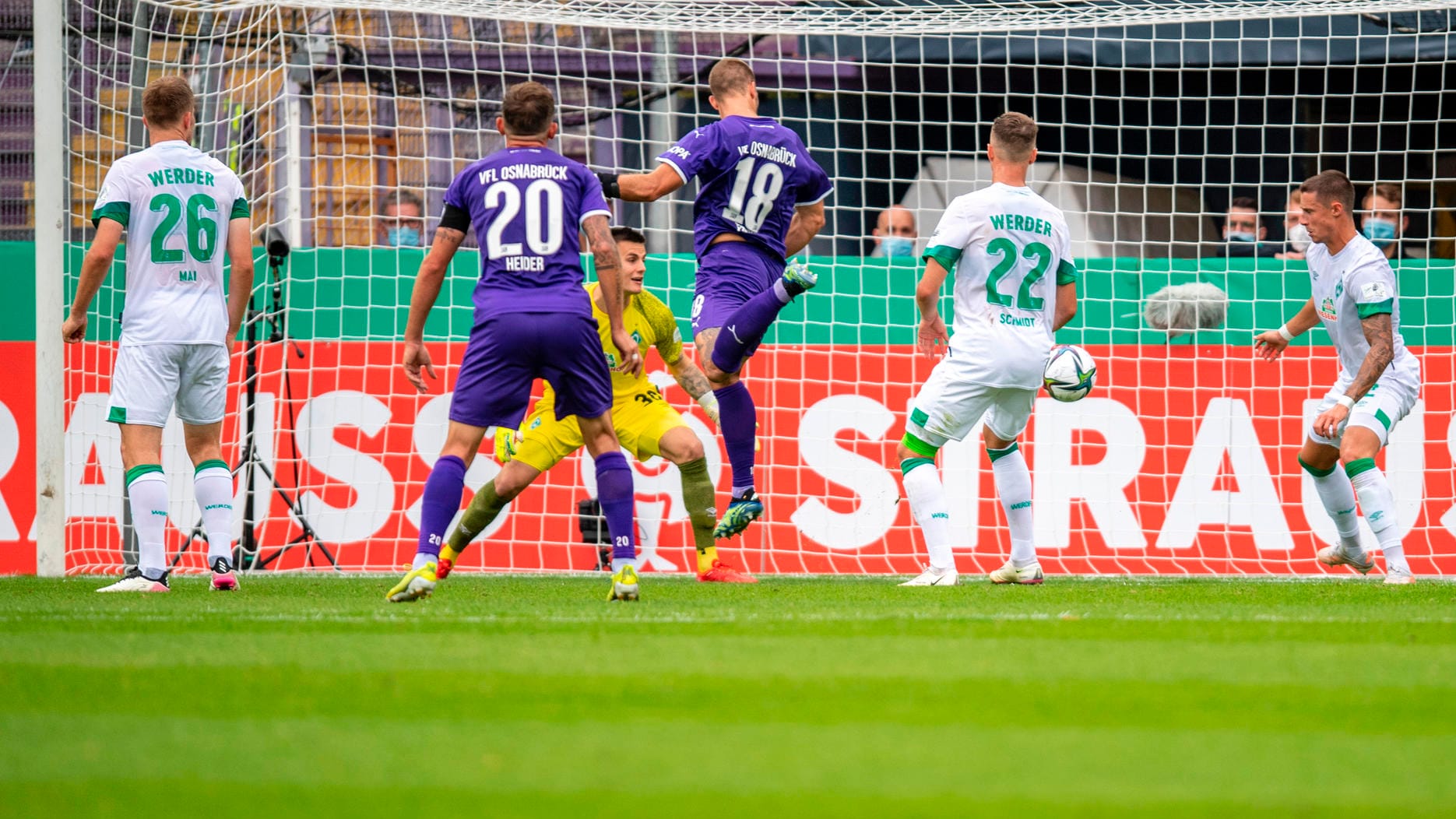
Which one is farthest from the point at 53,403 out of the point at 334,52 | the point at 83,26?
the point at 334,52

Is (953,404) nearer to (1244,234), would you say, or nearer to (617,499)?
(617,499)

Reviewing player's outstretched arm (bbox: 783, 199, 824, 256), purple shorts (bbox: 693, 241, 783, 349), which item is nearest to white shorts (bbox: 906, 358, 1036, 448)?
purple shorts (bbox: 693, 241, 783, 349)

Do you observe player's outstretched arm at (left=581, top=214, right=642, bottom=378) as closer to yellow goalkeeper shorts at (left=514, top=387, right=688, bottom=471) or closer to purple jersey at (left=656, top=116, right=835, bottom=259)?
purple jersey at (left=656, top=116, right=835, bottom=259)

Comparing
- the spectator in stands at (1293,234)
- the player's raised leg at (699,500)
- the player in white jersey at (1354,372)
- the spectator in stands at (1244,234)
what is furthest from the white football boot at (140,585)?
the spectator in stands at (1293,234)

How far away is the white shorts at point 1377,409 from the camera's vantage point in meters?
8.02

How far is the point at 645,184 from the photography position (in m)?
7.32

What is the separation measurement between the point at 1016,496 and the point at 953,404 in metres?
0.65

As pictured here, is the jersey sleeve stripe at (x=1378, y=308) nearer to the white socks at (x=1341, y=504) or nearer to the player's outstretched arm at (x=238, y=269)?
the white socks at (x=1341, y=504)

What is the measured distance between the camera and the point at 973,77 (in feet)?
40.0

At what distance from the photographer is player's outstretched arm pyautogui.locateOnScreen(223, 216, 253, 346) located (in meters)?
7.09

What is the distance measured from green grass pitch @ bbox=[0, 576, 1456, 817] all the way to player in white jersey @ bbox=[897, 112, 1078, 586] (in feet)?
5.33

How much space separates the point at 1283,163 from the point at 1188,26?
123 centimetres

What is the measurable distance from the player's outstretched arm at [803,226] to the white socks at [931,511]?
4.64ft

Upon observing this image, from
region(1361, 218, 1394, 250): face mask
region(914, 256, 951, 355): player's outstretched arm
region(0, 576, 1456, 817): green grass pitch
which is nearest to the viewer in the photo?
region(0, 576, 1456, 817): green grass pitch
